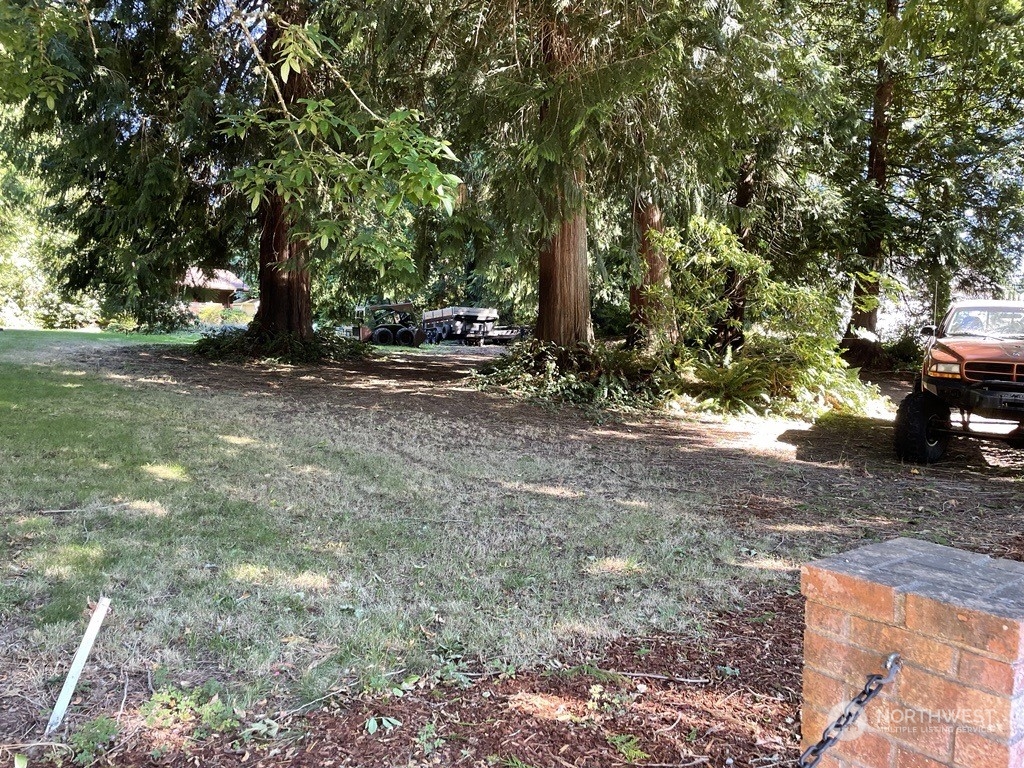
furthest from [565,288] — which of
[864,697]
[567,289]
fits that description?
[864,697]

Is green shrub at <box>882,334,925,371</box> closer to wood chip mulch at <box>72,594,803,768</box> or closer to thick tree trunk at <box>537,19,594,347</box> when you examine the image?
thick tree trunk at <box>537,19,594,347</box>

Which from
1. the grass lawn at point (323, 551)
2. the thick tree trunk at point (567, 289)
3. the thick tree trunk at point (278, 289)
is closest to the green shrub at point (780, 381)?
the thick tree trunk at point (567, 289)

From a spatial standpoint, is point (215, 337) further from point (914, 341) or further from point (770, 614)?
point (914, 341)

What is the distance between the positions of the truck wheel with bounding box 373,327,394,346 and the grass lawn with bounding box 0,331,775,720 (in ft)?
69.2

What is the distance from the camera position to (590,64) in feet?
27.7

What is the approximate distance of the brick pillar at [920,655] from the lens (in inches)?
64.3

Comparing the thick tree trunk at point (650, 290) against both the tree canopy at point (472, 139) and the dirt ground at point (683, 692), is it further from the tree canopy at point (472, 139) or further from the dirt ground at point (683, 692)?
the dirt ground at point (683, 692)

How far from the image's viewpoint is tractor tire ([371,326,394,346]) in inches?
1125

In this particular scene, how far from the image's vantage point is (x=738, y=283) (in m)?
11.4

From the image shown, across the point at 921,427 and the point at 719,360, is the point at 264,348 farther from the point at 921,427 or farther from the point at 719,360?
the point at 921,427

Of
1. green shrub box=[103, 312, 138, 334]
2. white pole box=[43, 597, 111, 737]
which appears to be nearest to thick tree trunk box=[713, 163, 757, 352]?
white pole box=[43, 597, 111, 737]

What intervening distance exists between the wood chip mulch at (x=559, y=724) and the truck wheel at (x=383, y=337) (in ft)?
86.0

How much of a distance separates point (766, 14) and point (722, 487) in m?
5.54

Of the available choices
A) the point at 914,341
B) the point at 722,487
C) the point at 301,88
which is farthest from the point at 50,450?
the point at 914,341
